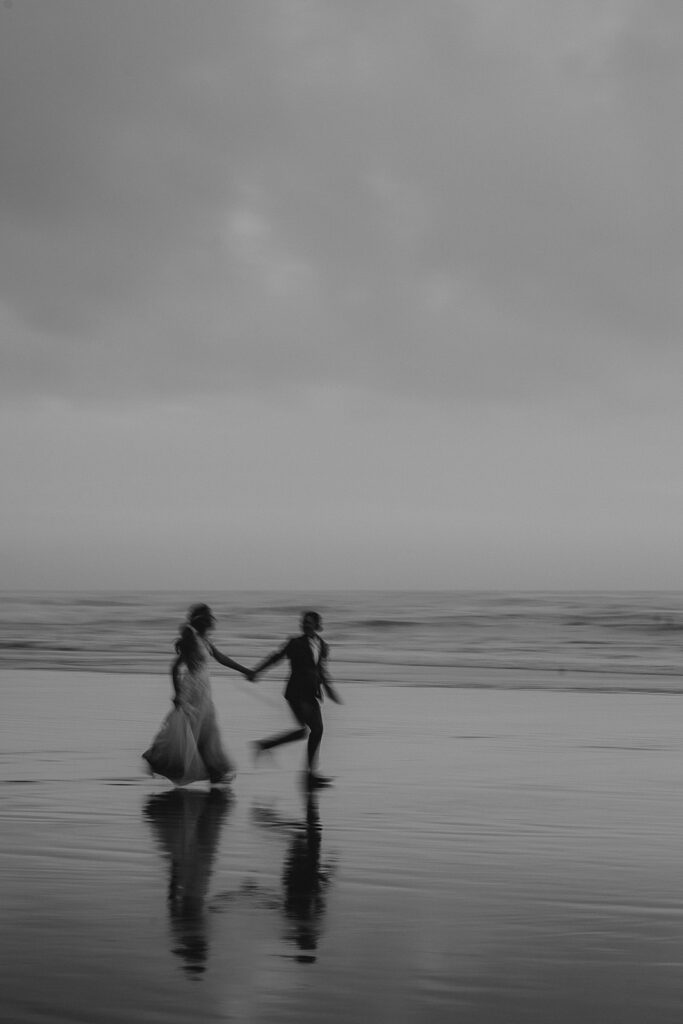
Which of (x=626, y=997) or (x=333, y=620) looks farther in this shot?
(x=333, y=620)

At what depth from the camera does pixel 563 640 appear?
2090 inches

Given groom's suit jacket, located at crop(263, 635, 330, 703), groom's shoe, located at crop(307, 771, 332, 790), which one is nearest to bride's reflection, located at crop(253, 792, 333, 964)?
groom's shoe, located at crop(307, 771, 332, 790)

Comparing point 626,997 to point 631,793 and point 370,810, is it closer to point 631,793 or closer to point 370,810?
point 370,810

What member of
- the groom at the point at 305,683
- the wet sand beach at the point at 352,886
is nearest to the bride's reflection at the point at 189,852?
the wet sand beach at the point at 352,886

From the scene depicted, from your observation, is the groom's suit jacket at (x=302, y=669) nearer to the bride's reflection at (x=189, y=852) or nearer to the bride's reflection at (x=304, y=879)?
the bride's reflection at (x=189, y=852)

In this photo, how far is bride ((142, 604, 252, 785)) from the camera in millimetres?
13258

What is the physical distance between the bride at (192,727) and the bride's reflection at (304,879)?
1263mm

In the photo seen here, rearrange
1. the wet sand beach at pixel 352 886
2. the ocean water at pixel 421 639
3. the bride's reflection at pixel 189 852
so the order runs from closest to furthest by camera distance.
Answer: the wet sand beach at pixel 352 886 → the bride's reflection at pixel 189 852 → the ocean water at pixel 421 639

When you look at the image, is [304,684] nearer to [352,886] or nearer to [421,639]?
[352,886]

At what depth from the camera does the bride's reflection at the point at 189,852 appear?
268 inches

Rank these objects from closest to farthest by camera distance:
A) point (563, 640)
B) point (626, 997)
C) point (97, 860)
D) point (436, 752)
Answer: point (626, 997) < point (97, 860) < point (436, 752) < point (563, 640)

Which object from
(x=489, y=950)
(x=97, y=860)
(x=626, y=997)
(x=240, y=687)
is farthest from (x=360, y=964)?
(x=240, y=687)

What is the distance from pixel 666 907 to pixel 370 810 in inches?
172

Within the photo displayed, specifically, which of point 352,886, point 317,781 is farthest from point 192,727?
point 352,886
